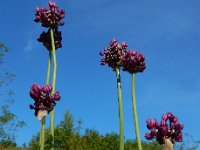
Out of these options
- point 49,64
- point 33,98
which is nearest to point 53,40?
point 49,64

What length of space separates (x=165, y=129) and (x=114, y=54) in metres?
4.21

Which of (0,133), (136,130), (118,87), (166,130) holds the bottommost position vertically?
(166,130)

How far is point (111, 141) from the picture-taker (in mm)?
90000

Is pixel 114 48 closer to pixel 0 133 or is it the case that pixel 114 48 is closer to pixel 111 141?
pixel 0 133

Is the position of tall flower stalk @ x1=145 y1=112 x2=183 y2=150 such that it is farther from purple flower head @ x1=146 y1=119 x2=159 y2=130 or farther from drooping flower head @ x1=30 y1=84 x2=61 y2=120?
drooping flower head @ x1=30 y1=84 x2=61 y2=120

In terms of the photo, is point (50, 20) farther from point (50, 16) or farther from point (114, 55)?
point (114, 55)

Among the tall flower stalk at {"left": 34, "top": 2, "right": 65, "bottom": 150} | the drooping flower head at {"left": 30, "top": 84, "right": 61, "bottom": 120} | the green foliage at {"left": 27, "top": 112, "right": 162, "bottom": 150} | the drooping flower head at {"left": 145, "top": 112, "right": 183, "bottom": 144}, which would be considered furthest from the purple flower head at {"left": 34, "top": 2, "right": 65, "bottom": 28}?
the green foliage at {"left": 27, "top": 112, "right": 162, "bottom": 150}

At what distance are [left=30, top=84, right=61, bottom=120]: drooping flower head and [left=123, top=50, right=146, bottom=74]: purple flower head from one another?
96.1 inches

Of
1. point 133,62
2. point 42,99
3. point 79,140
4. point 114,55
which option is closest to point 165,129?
point 42,99

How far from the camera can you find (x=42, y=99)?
Answer: 21.6ft

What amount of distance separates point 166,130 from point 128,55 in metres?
3.82

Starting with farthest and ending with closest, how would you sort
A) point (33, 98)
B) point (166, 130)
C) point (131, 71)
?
point (131, 71) < point (33, 98) < point (166, 130)

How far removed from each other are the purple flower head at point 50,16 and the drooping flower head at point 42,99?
2690mm

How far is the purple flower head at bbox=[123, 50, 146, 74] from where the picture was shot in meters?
8.92
